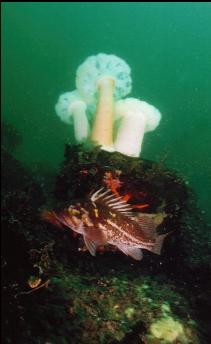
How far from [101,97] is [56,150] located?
34704mm

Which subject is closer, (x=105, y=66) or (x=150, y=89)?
(x=105, y=66)

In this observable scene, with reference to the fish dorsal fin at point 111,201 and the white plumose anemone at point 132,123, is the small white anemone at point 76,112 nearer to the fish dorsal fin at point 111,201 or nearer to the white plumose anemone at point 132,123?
Result: the white plumose anemone at point 132,123

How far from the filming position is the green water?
226 feet

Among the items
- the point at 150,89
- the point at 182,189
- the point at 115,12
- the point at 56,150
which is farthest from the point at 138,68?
the point at 182,189

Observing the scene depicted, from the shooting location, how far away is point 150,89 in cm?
9850

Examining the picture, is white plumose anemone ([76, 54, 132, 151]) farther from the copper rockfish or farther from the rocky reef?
the copper rockfish

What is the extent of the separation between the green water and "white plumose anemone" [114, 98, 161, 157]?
44.3m

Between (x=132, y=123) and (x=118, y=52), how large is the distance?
12155cm

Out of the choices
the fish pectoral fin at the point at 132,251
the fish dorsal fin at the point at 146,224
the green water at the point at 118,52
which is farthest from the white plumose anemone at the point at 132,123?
the green water at the point at 118,52

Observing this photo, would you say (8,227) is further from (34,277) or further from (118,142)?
(118,142)

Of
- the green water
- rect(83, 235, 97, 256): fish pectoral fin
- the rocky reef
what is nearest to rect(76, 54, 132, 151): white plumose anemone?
the rocky reef

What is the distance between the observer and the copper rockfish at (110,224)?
3.55 meters

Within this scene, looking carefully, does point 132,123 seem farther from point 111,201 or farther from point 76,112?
point 111,201

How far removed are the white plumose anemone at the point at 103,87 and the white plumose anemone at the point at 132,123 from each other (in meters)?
0.23
